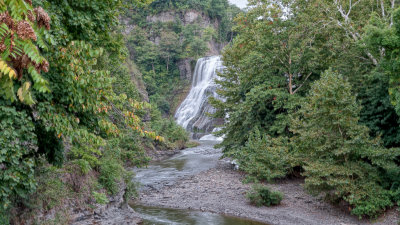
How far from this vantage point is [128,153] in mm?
16172

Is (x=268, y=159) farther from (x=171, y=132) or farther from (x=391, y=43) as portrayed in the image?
(x=171, y=132)

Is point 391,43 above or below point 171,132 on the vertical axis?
above

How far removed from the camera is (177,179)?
19.4 meters

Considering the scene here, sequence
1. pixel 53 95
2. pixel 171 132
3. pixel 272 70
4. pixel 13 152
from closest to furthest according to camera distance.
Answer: pixel 13 152, pixel 53 95, pixel 272 70, pixel 171 132

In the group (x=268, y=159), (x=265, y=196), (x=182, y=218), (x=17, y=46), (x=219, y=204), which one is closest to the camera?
(x=17, y=46)

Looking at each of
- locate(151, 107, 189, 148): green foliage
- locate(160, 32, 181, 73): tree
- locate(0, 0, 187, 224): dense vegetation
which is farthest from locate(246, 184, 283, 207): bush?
locate(160, 32, 181, 73): tree

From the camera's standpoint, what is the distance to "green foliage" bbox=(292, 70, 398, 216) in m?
11.0

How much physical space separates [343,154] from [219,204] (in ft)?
18.4

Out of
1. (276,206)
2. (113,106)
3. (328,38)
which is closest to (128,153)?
(276,206)

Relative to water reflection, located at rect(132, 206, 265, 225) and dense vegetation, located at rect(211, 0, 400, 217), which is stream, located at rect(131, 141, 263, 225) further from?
dense vegetation, located at rect(211, 0, 400, 217)

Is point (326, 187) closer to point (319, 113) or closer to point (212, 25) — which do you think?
point (319, 113)

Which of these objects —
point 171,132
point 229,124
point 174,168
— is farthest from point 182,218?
point 171,132

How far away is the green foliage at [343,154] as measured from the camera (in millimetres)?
10953

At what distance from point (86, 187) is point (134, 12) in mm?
65271
